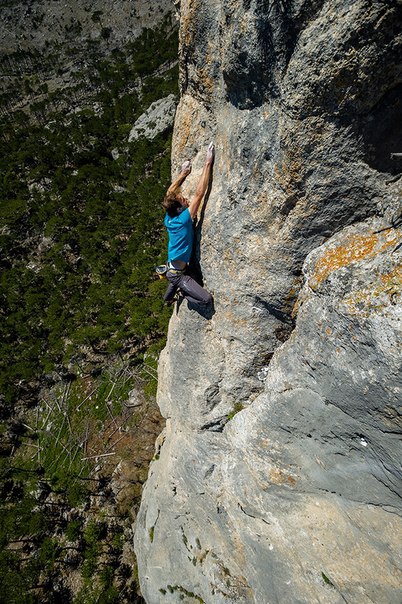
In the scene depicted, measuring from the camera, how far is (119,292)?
1952cm

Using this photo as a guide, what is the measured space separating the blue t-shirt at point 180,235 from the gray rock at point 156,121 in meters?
27.3

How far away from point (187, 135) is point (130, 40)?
2930 inches

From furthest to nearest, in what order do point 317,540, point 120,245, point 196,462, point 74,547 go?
point 120,245, point 74,547, point 196,462, point 317,540

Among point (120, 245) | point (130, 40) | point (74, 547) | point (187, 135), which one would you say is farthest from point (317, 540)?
point (130, 40)

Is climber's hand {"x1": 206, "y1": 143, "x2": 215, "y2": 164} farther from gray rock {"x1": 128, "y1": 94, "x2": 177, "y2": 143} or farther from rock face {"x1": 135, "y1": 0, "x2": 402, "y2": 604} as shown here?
gray rock {"x1": 128, "y1": 94, "x2": 177, "y2": 143}

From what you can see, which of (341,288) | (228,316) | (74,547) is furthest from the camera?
(74,547)

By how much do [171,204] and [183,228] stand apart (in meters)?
0.45

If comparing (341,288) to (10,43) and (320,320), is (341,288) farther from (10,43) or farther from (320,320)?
(10,43)

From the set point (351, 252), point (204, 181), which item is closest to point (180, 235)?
point (204, 181)

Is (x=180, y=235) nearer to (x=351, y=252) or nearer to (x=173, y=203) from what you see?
(x=173, y=203)

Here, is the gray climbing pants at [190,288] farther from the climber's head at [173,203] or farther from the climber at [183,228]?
the climber's head at [173,203]

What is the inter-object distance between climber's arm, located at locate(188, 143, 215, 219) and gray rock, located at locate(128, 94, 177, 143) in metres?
27.2

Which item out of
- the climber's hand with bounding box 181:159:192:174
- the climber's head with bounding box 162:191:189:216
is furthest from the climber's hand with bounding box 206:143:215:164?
the climber's head with bounding box 162:191:189:216

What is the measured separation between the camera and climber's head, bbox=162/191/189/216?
580 cm
